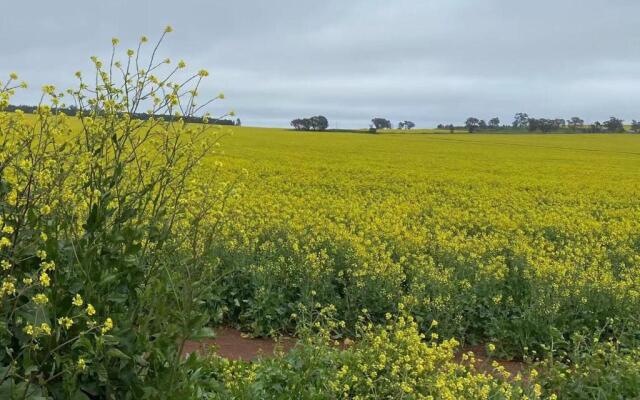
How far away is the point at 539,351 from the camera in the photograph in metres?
6.22

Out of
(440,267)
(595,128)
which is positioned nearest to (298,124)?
(595,128)

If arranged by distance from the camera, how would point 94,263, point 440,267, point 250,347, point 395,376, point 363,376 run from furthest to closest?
point 440,267 → point 250,347 → point 363,376 → point 395,376 → point 94,263

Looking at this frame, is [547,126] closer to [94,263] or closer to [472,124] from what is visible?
[472,124]

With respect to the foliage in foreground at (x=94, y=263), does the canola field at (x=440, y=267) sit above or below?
below

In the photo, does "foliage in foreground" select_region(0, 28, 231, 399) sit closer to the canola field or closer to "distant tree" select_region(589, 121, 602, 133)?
the canola field

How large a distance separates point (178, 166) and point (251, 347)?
327 cm

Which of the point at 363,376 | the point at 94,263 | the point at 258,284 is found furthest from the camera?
the point at 258,284

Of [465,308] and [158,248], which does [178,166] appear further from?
[465,308]

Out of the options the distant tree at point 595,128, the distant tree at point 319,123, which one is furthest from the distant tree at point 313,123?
the distant tree at point 595,128

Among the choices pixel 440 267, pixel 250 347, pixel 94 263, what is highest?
pixel 94 263

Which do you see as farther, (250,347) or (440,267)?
(440,267)

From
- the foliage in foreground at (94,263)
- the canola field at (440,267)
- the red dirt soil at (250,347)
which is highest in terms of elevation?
the foliage in foreground at (94,263)

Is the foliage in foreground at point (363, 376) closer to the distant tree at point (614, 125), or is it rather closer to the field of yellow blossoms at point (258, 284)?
the field of yellow blossoms at point (258, 284)

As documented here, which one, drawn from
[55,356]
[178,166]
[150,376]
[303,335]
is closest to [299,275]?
[303,335]
